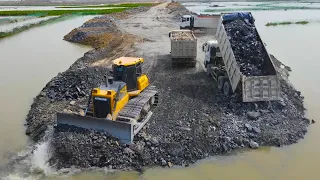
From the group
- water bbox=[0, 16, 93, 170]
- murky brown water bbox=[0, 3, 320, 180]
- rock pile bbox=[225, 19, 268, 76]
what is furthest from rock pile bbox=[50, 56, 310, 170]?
water bbox=[0, 16, 93, 170]

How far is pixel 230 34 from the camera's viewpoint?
17.2 meters

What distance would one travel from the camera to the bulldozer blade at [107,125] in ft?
37.3

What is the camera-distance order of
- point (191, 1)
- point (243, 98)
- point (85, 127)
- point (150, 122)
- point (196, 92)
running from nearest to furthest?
point (85, 127)
point (150, 122)
point (243, 98)
point (196, 92)
point (191, 1)

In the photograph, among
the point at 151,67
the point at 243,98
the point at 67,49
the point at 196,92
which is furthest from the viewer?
the point at 67,49

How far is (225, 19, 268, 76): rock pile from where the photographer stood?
15.3 metres

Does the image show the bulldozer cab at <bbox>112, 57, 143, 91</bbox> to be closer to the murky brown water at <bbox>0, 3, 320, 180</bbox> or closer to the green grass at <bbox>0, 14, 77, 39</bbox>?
the murky brown water at <bbox>0, 3, 320, 180</bbox>

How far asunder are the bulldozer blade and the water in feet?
7.87

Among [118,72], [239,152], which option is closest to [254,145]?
[239,152]

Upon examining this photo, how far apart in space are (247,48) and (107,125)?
315 inches

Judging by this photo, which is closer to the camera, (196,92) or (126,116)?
(126,116)

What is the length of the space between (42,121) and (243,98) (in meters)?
7.77

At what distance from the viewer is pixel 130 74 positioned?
42.9ft

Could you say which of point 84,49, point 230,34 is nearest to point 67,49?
point 84,49

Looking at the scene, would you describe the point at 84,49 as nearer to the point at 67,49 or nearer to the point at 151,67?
the point at 67,49
